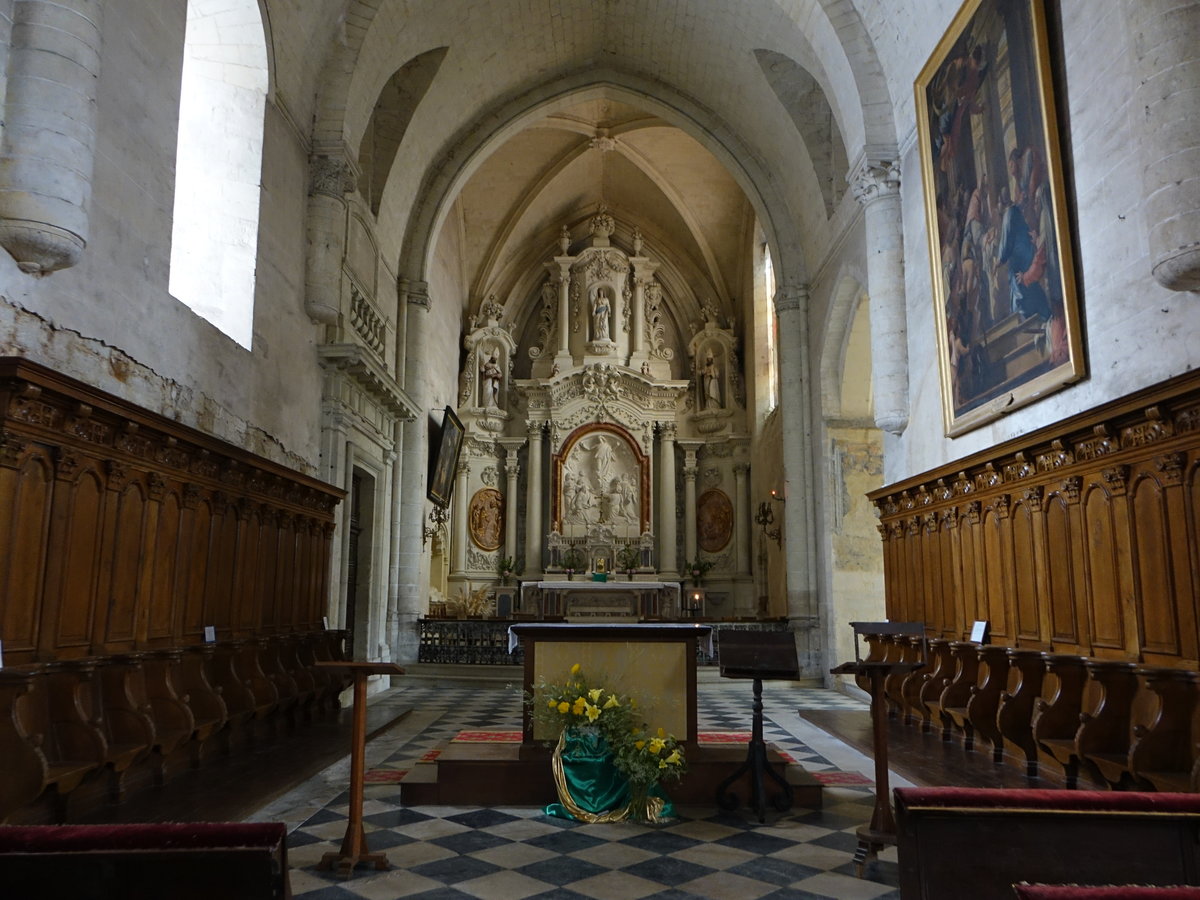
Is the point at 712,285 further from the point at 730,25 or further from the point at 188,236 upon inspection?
the point at 188,236

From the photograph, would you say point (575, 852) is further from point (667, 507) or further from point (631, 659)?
point (667, 507)

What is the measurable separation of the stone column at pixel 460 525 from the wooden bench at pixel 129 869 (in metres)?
17.2

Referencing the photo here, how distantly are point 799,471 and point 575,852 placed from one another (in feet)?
33.4

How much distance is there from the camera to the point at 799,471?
46.0 ft

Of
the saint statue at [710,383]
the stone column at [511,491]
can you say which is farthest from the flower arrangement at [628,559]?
the saint statue at [710,383]

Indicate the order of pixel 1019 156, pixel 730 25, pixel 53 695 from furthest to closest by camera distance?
pixel 730 25
pixel 1019 156
pixel 53 695

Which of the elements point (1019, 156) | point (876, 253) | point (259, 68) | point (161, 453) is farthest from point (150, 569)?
point (876, 253)

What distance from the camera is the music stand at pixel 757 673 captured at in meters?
5.23

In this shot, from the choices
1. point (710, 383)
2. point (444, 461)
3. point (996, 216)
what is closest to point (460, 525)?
point (444, 461)

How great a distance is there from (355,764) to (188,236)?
6218 millimetres

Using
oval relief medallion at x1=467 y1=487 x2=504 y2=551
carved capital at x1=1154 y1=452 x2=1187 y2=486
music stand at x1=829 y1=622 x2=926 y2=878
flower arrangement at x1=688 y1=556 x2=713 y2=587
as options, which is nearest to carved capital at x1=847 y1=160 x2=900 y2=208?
carved capital at x1=1154 y1=452 x2=1187 y2=486

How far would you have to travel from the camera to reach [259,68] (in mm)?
8867

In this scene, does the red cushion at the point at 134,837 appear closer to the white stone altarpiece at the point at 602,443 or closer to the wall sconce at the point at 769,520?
the wall sconce at the point at 769,520

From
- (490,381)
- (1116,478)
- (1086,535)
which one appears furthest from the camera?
(490,381)
